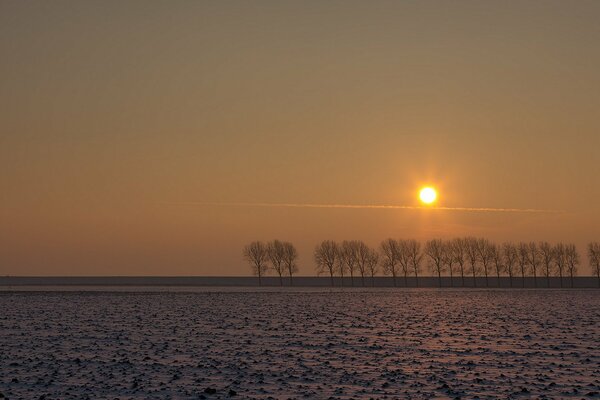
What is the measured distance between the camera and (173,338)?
4738 centimetres

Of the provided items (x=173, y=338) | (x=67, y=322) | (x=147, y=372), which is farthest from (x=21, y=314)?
(x=147, y=372)

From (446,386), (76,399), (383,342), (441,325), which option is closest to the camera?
(76,399)

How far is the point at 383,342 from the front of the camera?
44594 millimetres

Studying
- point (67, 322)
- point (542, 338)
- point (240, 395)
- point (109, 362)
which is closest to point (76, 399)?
point (240, 395)

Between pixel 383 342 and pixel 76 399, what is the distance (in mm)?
22722

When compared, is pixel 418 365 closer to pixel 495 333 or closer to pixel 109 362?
pixel 109 362

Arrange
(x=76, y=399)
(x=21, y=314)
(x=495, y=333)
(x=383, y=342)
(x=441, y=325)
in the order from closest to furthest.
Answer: (x=76, y=399), (x=383, y=342), (x=495, y=333), (x=441, y=325), (x=21, y=314)

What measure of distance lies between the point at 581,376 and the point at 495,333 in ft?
66.5

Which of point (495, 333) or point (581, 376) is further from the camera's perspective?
point (495, 333)

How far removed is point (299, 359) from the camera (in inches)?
1437

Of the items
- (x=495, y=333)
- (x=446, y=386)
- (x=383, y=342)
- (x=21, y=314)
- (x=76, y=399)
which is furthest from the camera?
(x=21, y=314)

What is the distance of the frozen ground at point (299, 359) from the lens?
1091 inches

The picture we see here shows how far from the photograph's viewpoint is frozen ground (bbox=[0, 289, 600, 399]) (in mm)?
27703

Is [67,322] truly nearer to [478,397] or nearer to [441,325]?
[441,325]
